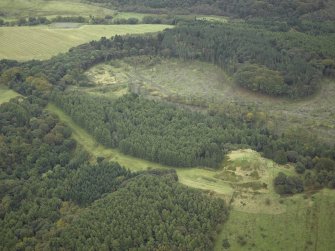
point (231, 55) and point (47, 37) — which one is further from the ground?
point (47, 37)

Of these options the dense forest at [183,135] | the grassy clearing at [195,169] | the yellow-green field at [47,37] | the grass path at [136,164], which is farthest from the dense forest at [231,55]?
the grassy clearing at [195,169]

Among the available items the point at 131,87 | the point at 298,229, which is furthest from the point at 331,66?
the point at 298,229

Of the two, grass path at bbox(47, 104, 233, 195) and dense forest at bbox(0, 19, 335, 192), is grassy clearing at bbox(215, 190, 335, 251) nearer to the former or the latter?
dense forest at bbox(0, 19, 335, 192)

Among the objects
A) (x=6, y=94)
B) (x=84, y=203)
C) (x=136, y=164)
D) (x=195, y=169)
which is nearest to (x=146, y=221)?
(x=84, y=203)

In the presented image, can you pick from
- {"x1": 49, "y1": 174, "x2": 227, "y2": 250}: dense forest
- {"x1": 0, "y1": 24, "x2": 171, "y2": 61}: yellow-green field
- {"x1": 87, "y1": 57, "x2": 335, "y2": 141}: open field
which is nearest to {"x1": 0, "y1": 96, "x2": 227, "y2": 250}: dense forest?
{"x1": 49, "y1": 174, "x2": 227, "y2": 250}: dense forest

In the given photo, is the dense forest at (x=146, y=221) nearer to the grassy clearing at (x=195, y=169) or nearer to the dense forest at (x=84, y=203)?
the dense forest at (x=84, y=203)

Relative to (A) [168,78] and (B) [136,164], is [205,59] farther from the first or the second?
(B) [136,164]

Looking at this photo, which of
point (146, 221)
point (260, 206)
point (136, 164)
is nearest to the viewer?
point (146, 221)
